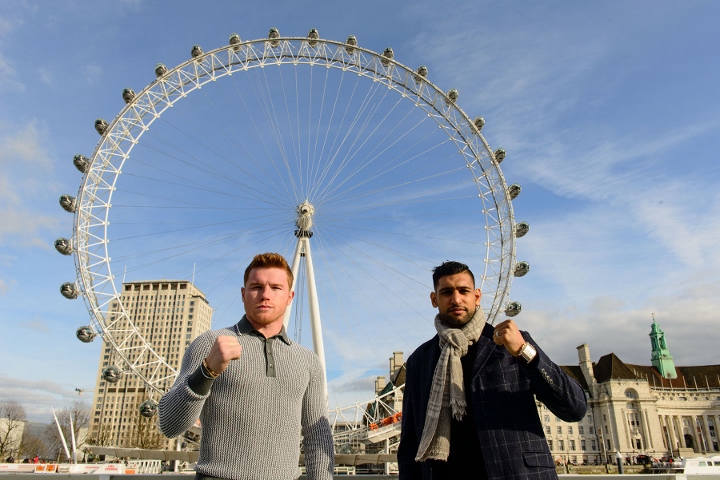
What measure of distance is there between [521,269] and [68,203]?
22953mm

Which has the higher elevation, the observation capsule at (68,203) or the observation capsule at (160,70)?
the observation capsule at (160,70)

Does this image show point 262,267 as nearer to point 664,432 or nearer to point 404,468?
point 404,468

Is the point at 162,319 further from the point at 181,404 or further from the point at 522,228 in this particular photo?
the point at 181,404

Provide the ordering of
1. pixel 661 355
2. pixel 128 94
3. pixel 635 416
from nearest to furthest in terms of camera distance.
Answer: pixel 128 94 → pixel 635 416 → pixel 661 355

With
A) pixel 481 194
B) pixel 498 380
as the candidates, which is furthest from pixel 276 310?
pixel 481 194

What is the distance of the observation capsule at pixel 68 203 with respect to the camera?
80.4 ft

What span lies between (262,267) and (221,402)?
0.89 metres

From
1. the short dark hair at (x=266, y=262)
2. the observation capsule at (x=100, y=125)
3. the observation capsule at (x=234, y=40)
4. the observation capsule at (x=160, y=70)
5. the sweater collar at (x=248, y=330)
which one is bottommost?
the sweater collar at (x=248, y=330)

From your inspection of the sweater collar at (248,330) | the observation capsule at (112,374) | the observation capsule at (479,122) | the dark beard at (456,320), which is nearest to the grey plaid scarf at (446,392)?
the dark beard at (456,320)

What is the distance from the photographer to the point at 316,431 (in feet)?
11.4

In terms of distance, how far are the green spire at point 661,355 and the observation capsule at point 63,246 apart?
102467 millimetres

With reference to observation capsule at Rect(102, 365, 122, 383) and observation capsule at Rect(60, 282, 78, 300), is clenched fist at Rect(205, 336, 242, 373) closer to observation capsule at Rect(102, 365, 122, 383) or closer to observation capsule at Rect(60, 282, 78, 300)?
observation capsule at Rect(102, 365, 122, 383)

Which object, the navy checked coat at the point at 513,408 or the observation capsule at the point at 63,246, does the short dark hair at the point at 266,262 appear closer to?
the navy checked coat at the point at 513,408

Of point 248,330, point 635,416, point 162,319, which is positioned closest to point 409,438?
point 248,330
